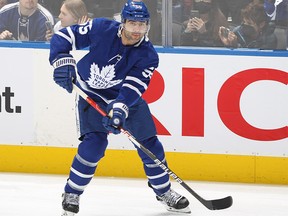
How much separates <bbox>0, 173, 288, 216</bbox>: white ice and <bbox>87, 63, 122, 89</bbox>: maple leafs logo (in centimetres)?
64

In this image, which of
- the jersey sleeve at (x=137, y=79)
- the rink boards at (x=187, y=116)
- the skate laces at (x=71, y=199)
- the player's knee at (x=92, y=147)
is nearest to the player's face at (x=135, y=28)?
the jersey sleeve at (x=137, y=79)

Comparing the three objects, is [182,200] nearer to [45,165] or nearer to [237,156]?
[237,156]

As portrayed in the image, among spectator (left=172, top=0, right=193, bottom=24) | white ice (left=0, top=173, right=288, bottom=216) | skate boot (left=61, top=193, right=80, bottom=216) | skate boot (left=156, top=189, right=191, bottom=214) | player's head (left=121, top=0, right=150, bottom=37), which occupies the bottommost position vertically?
white ice (left=0, top=173, right=288, bottom=216)

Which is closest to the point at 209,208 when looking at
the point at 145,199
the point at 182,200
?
the point at 182,200

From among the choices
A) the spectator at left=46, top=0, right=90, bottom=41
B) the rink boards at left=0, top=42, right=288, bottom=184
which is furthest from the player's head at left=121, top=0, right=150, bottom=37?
the spectator at left=46, top=0, right=90, bottom=41

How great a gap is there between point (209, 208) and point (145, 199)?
0.51 metres

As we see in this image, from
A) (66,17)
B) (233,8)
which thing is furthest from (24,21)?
(233,8)

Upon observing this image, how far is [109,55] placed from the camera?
13.9 feet

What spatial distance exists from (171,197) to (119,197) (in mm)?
396

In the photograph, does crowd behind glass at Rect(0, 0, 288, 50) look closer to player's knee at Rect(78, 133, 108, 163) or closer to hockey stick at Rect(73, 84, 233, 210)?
hockey stick at Rect(73, 84, 233, 210)

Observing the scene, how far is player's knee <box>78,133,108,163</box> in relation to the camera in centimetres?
419

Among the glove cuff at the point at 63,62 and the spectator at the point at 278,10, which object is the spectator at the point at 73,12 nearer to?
the spectator at the point at 278,10

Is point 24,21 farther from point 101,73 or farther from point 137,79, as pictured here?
point 137,79

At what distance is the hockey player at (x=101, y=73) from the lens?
4133mm
